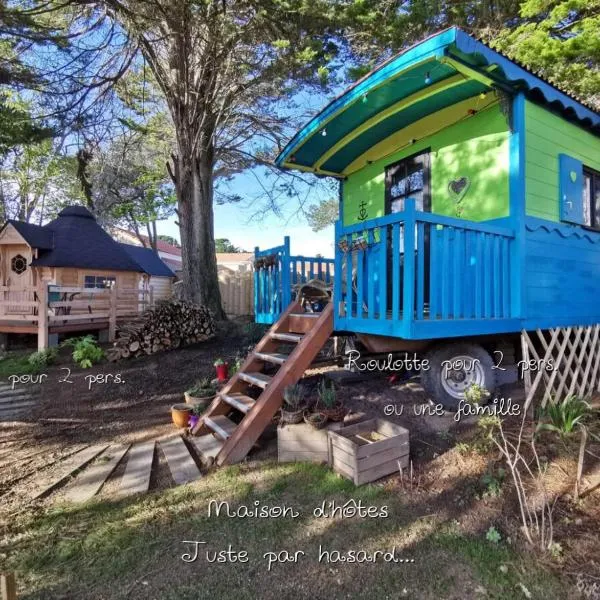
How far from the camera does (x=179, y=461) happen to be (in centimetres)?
336

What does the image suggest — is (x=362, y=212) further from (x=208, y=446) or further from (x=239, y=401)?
(x=208, y=446)

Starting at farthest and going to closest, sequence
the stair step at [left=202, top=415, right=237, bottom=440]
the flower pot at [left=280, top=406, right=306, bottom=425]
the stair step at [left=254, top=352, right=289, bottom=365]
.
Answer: the stair step at [left=254, top=352, right=289, bottom=365], the stair step at [left=202, top=415, right=237, bottom=440], the flower pot at [left=280, top=406, right=306, bottom=425]

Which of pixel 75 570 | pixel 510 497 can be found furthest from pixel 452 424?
pixel 75 570

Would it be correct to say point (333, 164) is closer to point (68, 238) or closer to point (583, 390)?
point (583, 390)

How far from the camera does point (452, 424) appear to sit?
353 centimetres

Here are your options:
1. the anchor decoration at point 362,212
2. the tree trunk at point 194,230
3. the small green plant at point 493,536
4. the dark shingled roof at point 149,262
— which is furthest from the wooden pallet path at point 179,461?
the dark shingled roof at point 149,262

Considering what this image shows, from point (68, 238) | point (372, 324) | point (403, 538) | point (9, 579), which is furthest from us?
point (68, 238)

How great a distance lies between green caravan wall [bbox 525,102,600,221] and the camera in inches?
157

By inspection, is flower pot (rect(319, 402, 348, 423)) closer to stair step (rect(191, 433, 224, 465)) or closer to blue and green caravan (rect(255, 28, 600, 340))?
blue and green caravan (rect(255, 28, 600, 340))

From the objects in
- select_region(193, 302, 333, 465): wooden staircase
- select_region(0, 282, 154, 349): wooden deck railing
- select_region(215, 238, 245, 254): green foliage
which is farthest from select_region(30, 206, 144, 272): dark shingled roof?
select_region(215, 238, 245, 254): green foliage

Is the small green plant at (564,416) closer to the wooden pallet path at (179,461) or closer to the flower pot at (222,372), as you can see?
the wooden pallet path at (179,461)

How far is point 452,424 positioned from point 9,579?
3.38m

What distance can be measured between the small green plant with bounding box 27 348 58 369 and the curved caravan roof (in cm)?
590

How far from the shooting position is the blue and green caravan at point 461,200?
328cm
